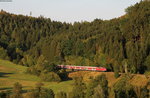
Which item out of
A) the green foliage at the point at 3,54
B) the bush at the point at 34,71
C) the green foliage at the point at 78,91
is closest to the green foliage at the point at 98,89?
the green foliage at the point at 78,91

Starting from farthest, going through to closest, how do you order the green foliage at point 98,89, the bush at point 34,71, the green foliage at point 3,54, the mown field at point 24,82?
the green foliage at point 3,54, the bush at point 34,71, the mown field at point 24,82, the green foliage at point 98,89

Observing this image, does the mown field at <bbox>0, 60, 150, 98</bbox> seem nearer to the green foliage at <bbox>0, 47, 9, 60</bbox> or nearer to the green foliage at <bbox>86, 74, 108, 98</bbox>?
the green foliage at <bbox>86, 74, 108, 98</bbox>

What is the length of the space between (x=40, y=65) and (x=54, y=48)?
107 ft

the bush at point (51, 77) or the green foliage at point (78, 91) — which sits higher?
the bush at point (51, 77)

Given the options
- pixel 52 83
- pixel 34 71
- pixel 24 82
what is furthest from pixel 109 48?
pixel 24 82

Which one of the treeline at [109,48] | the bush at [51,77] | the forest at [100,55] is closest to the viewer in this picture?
the forest at [100,55]

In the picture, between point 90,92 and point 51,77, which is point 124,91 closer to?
point 90,92

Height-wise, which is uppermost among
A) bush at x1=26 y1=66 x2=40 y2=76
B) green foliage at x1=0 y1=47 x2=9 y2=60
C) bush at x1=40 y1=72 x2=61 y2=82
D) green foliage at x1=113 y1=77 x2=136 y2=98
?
green foliage at x1=0 y1=47 x2=9 y2=60

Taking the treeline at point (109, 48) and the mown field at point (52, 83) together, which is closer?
the mown field at point (52, 83)

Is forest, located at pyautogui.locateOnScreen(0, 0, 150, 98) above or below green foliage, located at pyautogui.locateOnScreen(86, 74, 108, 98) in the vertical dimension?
above

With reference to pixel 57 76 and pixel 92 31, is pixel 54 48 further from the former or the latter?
pixel 57 76

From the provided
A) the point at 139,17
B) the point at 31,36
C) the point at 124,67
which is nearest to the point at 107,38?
the point at 139,17

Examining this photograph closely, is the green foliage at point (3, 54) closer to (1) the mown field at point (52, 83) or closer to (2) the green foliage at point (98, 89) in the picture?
(1) the mown field at point (52, 83)

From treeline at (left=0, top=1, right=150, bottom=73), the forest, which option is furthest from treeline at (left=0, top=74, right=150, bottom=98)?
treeline at (left=0, top=1, right=150, bottom=73)
